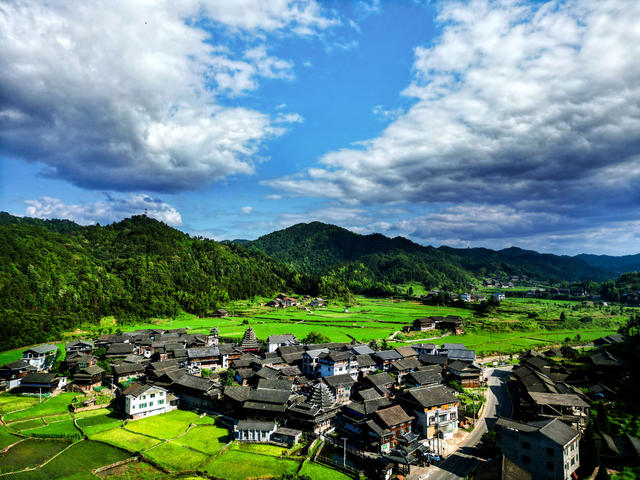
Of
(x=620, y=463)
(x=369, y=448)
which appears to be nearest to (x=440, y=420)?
(x=369, y=448)

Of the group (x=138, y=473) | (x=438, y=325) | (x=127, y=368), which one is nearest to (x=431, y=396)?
(x=138, y=473)

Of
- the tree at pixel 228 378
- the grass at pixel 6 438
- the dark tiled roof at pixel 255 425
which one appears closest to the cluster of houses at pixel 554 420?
the dark tiled roof at pixel 255 425

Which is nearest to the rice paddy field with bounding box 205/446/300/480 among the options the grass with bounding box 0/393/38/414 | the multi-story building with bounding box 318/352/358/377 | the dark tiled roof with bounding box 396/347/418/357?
the multi-story building with bounding box 318/352/358/377

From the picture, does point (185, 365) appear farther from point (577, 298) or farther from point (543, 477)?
point (577, 298)

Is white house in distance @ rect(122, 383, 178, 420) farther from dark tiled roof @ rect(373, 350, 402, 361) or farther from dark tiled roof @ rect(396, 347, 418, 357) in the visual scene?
dark tiled roof @ rect(396, 347, 418, 357)

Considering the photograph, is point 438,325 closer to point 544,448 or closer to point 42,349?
point 544,448

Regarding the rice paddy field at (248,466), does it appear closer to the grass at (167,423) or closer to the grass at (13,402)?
the grass at (167,423)
